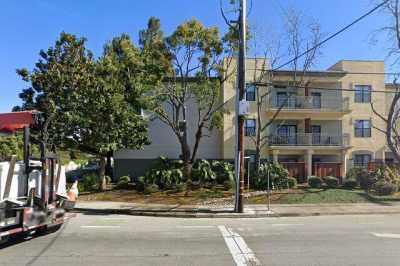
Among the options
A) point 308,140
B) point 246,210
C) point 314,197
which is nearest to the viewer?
point 246,210

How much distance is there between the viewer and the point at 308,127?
34719mm

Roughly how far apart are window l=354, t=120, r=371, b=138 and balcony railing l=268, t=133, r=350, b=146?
1880 millimetres

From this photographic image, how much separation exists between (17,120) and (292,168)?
22.9 m

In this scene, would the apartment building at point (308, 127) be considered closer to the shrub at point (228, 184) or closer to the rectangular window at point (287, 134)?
the rectangular window at point (287, 134)

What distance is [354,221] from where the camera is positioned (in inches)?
575

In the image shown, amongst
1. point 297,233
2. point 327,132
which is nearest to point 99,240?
point 297,233

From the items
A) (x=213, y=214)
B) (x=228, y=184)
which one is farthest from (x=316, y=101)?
(x=213, y=214)

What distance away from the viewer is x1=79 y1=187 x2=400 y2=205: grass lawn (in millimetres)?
20844

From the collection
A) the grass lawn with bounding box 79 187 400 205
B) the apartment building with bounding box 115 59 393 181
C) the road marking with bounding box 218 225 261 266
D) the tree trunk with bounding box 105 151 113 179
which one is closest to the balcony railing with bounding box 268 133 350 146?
the apartment building with bounding box 115 59 393 181

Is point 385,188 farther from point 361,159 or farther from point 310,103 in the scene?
point 361,159

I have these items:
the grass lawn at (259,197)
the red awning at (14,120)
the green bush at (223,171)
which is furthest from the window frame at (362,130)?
the red awning at (14,120)

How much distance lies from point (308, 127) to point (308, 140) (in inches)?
59.9

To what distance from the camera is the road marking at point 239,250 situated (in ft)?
26.7

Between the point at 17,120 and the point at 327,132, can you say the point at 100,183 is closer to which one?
the point at 17,120
